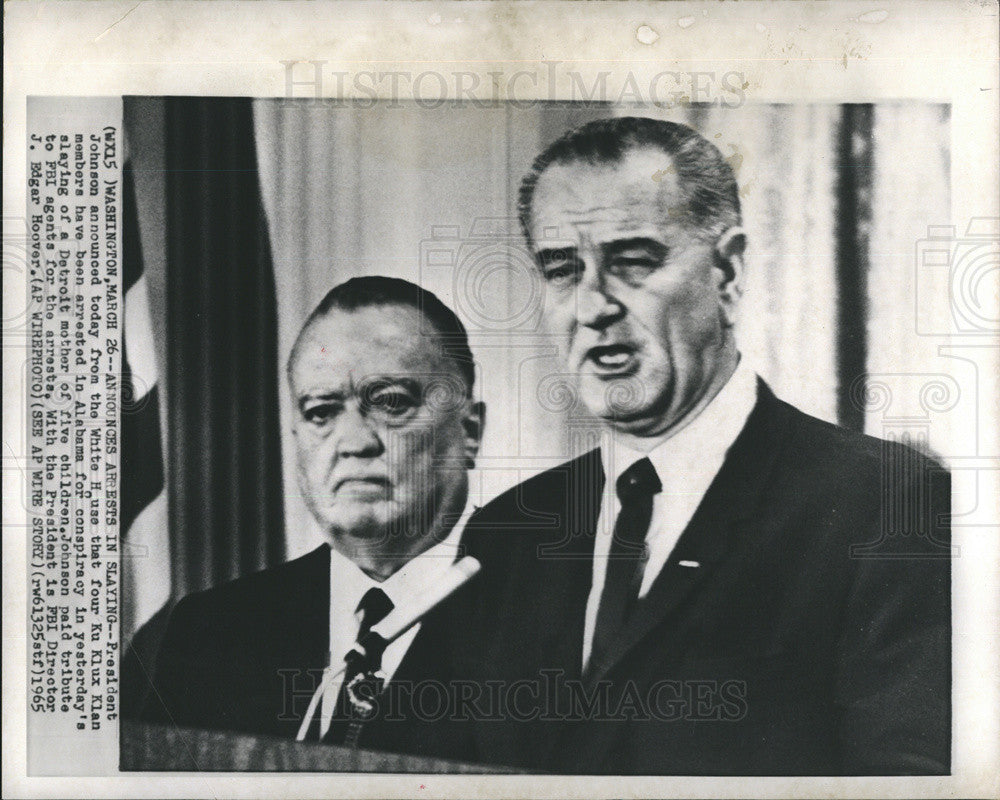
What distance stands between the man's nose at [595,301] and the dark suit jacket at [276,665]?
65cm

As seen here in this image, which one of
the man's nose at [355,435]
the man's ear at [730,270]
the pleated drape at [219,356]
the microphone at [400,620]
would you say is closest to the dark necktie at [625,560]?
the microphone at [400,620]

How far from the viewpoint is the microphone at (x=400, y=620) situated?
5.25ft

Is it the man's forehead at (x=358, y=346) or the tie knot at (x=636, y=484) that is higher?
the man's forehead at (x=358, y=346)

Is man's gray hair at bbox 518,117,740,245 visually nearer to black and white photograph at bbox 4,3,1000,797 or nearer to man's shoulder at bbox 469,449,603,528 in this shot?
black and white photograph at bbox 4,3,1000,797

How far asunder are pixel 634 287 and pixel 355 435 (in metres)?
0.66

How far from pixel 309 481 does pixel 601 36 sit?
1126 millimetres

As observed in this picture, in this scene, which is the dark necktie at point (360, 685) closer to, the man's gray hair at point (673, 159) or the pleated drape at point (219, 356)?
the pleated drape at point (219, 356)

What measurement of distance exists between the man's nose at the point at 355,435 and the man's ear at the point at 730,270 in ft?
2.56

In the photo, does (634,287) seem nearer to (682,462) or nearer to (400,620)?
(682,462)

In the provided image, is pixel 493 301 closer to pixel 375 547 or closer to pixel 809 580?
pixel 375 547

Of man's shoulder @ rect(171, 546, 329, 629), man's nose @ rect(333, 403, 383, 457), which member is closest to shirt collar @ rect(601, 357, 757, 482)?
man's nose @ rect(333, 403, 383, 457)

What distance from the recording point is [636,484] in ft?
5.24

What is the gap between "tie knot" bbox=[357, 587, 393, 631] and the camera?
1606mm

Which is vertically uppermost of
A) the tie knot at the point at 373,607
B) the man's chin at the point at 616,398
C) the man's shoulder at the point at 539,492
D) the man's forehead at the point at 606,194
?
the man's forehead at the point at 606,194
